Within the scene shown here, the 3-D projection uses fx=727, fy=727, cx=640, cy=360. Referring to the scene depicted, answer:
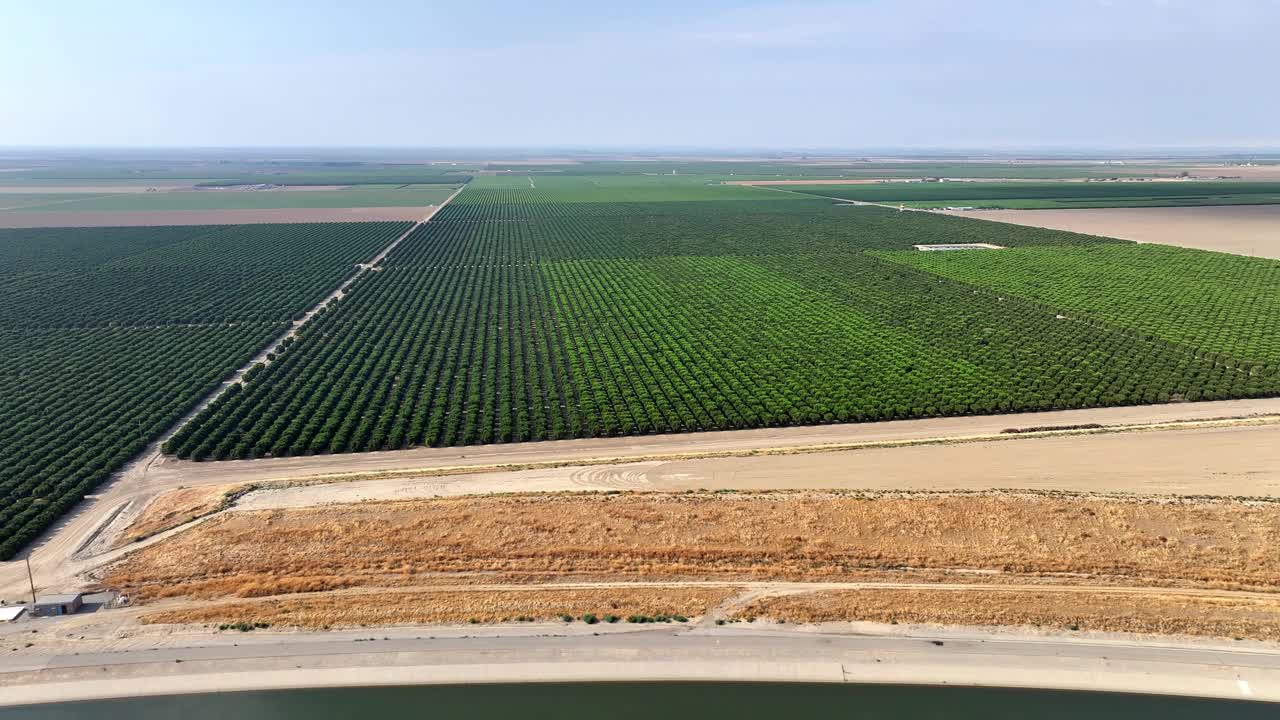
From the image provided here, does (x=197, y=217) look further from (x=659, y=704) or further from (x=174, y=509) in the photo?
(x=659, y=704)

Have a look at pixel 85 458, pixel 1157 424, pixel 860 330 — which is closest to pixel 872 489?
pixel 1157 424

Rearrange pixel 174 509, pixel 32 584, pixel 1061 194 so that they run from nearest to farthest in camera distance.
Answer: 1. pixel 32 584
2. pixel 174 509
3. pixel 1061 194

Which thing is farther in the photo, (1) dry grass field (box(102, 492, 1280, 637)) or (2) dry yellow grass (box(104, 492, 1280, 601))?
(2) dry yellow grass (box(104, 492, 1280, 601))

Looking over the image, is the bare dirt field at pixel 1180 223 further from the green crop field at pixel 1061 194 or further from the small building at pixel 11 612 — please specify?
the small building at pixel 11 612

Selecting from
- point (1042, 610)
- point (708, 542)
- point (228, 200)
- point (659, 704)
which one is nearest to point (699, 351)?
point (708, 542)

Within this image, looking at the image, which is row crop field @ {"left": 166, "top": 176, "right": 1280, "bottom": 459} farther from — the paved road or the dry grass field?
the paved road

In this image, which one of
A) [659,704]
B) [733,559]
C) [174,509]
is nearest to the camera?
[659,704]

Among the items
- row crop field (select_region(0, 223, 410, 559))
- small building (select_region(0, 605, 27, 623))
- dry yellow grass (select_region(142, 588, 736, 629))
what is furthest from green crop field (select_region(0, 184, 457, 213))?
dry yellow grass (select_region(142, 588, 736, 629))
